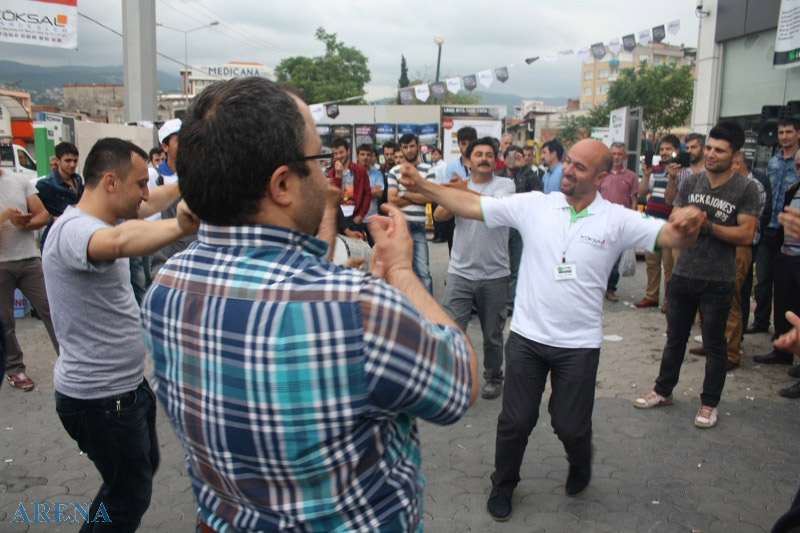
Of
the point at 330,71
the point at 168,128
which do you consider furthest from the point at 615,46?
the point at 330,71

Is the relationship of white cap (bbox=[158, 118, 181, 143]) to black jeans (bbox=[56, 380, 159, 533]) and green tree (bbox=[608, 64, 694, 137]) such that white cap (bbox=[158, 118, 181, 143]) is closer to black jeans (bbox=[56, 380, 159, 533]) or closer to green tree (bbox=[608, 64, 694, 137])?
black jeans (bbox=[56, 380, 159, 533])

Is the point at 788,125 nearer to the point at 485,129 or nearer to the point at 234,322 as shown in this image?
the point at 234,322

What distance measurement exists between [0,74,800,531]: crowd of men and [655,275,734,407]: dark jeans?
0.01 m

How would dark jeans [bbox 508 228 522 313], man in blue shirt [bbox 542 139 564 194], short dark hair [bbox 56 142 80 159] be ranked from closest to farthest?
short dark hair [bbox 56 142 80 159] < dark jeans [bbox 508 228 522 313] < man in blue shirt [bbox 542 139 564 194]

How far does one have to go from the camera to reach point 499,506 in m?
3.60

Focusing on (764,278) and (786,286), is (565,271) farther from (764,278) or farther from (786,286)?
(764,278)

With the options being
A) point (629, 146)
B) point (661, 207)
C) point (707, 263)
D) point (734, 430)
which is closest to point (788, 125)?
point (661, 207)

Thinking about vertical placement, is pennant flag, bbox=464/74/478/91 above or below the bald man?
above

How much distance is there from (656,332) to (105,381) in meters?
6.35

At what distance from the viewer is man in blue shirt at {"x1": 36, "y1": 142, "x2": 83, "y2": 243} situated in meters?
6.53

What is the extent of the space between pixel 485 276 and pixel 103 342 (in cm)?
330

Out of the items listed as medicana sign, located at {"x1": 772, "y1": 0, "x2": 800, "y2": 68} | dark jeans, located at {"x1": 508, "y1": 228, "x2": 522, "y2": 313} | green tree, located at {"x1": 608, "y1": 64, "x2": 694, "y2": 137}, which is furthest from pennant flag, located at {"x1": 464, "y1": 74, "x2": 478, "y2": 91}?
green tree, located at {"x1": 608, "y1": 64, "x2": 694, "y2": 137}

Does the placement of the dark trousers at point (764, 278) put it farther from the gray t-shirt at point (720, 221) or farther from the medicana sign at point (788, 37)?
the medicana sign at point (788, 37)

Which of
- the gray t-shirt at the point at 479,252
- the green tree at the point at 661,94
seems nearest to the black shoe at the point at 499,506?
the gray t-shirt at the point at 479,252
